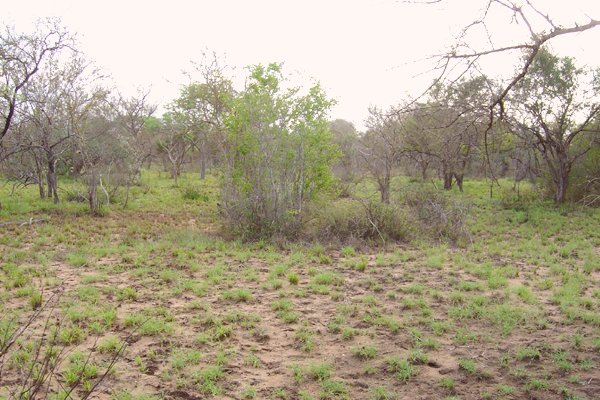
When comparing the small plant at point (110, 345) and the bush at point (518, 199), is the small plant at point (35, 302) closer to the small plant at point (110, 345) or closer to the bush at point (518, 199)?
the small plant at point (110, 345)

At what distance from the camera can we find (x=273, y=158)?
431 inches

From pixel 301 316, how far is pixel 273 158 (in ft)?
18.4

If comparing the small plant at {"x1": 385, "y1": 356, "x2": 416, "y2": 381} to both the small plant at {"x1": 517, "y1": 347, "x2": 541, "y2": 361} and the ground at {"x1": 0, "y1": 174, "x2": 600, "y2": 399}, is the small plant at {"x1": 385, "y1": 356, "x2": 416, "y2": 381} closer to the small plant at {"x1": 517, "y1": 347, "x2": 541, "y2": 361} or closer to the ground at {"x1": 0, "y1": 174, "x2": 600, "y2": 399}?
the ground at {"x1": 0, "y1": 174, "x2": 600, "y2": 399}

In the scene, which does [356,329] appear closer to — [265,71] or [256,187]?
[256,187]

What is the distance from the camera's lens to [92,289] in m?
6.68

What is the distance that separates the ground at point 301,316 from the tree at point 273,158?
3.25 feet

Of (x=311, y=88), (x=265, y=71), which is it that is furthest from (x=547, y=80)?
(x=265, y=71)

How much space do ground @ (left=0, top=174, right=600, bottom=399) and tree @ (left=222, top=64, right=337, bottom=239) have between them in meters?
0.99

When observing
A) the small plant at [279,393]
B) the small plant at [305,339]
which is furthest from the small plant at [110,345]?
the small plant at [305,339]

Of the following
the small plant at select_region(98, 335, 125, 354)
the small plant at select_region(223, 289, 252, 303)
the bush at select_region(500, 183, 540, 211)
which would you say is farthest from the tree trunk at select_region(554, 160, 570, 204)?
the small plant at select_region(98, 335, 125, 354)

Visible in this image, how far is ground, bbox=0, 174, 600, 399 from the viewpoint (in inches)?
166

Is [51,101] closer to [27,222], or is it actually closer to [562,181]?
[27,222]

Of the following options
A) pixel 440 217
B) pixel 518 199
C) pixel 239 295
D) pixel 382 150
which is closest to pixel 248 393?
pixel 239 295

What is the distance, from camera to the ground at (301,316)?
4.22 metres
